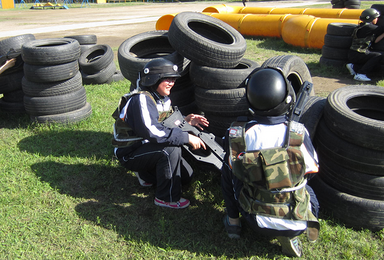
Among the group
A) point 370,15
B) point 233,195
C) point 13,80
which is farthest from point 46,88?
point 370,15

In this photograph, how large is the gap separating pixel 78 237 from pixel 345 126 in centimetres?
294

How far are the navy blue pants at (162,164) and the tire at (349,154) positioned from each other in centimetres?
160

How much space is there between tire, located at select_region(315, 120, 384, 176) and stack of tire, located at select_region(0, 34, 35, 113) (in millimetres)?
5572

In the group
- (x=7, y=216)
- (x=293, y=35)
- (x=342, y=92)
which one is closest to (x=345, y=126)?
(x=342, y=92)

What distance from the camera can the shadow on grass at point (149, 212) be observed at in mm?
3018

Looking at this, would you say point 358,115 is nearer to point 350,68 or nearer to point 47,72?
point 47,72

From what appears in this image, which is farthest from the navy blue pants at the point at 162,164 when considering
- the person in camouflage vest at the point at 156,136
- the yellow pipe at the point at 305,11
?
the yellow pipe at the point at 305,11

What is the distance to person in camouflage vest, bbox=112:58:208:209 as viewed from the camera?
3291 millimetres

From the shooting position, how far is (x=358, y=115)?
307 cm

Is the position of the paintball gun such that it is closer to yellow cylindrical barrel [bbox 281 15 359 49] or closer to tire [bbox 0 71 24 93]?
tire [bbox 0 71 24 93]

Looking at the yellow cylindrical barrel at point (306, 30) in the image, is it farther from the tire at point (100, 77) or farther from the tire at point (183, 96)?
the tire at point (183, 96)

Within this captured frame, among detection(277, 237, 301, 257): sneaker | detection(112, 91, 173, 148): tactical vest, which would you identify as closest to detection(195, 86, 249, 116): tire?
detection(112, 91, 173, 148): tactical vest

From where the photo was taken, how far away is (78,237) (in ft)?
10.4

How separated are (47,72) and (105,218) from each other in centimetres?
314
